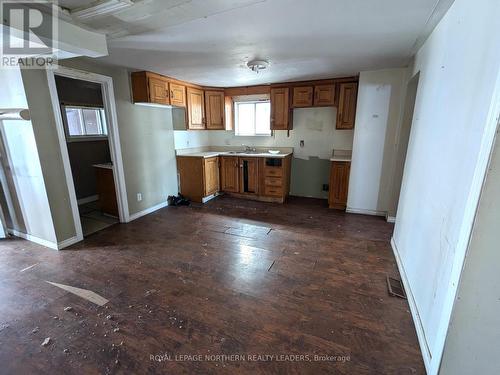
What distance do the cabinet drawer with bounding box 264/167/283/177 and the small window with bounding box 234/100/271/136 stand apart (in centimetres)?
91

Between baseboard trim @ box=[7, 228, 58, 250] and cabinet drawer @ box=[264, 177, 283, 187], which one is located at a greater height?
cabinet drawer @ box=[264, 177, 283, 187]

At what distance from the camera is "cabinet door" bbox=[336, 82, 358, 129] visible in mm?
3807

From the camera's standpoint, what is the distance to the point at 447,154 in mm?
1488

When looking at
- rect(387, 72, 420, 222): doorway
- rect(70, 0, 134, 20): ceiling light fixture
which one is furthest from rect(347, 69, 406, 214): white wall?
rect(70, 0, 134, 20): ceiling light fixture

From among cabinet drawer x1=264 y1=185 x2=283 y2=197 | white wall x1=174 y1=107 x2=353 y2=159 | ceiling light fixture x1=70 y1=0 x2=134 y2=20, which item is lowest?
cabinet drawer x1=264 y1=185 x2=283 y2=197

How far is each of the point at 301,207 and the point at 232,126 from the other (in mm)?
2272

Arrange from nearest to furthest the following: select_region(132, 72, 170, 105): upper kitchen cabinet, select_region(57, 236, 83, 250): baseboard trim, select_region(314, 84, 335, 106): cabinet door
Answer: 1. select_region(57, 236, 83, 250): baseboard trim
2. select_region(132, 72, 170, 105): upper kitchen cabinet
3. select_region(314, 84, 335, 106): cabinet door

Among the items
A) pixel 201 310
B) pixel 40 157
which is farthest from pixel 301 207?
pixel 40 157

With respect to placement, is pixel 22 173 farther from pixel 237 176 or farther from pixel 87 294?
pixel 237 176

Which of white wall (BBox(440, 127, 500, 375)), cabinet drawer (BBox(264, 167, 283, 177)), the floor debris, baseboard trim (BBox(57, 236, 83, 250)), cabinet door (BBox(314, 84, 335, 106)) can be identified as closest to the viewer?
white wall (BBox(440, 127, 500, 375))

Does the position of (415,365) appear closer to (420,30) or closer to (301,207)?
(420,30)

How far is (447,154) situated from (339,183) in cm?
256

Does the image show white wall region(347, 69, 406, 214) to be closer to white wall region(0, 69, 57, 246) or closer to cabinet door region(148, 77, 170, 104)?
cabinet door region(148, 77, 170, 104)

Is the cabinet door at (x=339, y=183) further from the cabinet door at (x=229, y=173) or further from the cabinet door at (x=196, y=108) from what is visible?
the cabinet door at (x=196, y=108)
